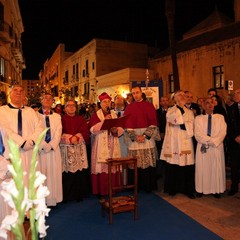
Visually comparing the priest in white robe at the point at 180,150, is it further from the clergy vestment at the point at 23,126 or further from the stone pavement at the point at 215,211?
the clergy vestment at the point at 23,126

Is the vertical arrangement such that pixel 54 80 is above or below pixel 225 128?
above

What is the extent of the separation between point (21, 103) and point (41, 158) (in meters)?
1.05

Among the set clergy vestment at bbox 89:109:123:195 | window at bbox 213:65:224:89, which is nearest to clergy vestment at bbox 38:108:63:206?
clergy vestment at bbox 89:109:123:195

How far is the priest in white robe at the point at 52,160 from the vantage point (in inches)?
217

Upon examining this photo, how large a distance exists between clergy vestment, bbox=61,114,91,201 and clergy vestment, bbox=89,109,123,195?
0.61 ft

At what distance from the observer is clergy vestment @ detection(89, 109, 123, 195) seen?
19.7 feet

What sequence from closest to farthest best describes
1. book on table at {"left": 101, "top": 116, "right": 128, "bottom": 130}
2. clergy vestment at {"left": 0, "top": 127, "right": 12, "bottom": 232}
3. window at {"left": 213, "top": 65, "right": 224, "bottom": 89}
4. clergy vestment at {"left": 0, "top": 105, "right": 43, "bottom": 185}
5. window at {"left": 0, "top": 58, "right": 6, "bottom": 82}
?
1. clergy vestment at {"left": 0, "top": 127, "right": 12, "bottom": 232}
2. clergy vestment at {"left": 0, "top": 105, "right": 43, "bottom": 185}
3. book on table at {"left": 101, "top": 116, "right": 128, "bottom": 130}
4. window at {"left": 213, "top": 65, "right": 224, "bottom": 89}
5. window at {"left": 0, "top": 58, "right": 6, "bottom": 82}

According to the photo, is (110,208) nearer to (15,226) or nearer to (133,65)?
(15,226)

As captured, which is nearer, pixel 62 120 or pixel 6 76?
pixel 62 120

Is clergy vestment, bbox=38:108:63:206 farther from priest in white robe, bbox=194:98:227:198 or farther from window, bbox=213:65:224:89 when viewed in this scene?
window, bbox=213:65:224:89

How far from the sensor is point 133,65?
101 ft

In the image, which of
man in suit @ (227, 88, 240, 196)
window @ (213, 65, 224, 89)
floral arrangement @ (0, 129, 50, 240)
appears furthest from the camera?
window @ (213, 65, 224, 89)

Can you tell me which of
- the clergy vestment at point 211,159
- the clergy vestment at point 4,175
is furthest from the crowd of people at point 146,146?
the clergy vestment at point 4,175

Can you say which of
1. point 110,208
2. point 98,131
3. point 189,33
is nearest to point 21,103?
point 98,131
